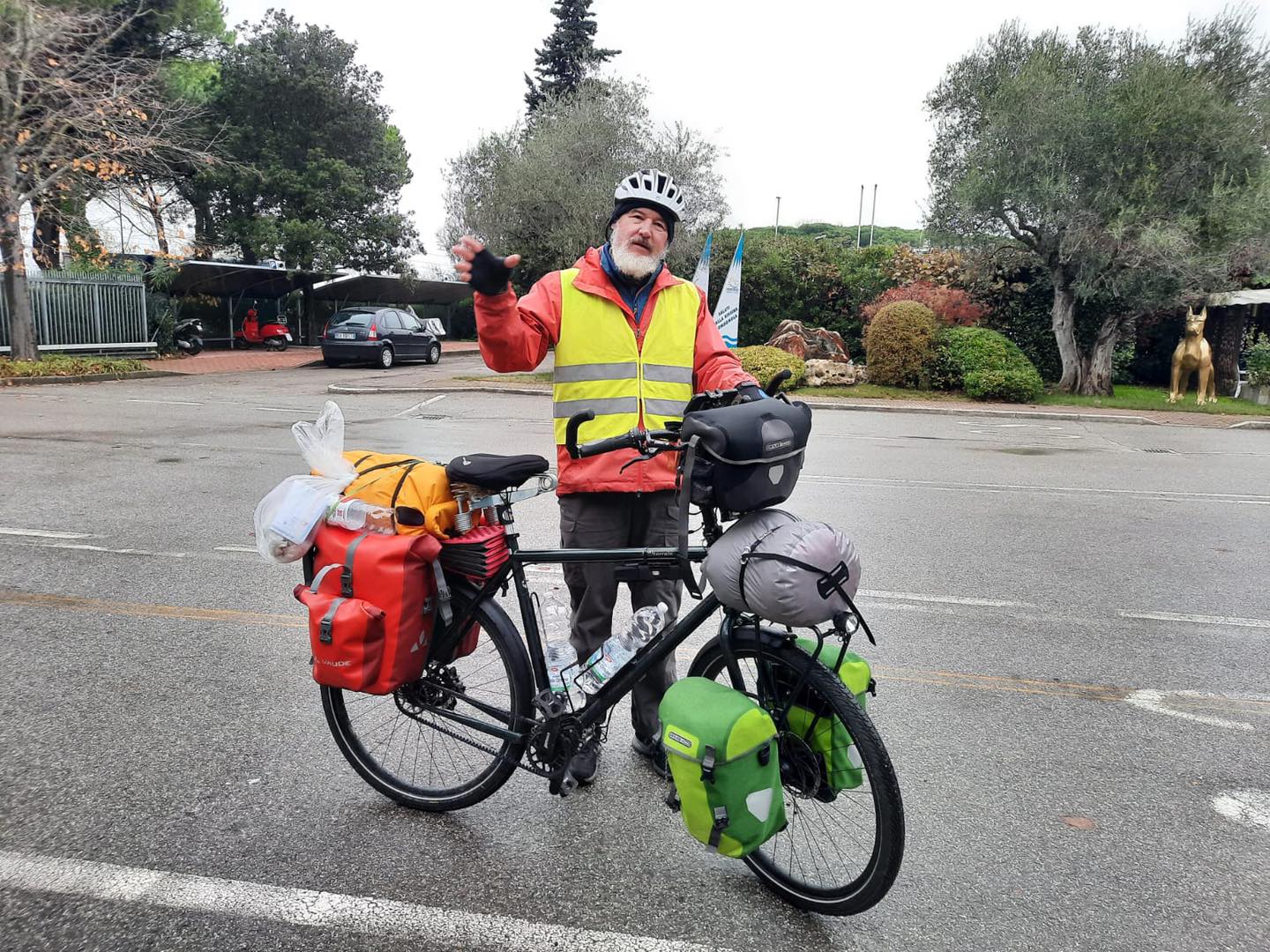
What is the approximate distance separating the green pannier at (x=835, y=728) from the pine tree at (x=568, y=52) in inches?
1911

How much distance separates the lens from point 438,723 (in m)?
3.12

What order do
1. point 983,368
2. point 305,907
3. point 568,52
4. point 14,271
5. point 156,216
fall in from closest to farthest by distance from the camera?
1. point 305,907
2. point 983,368
3. point 14,271
4. point 156,216
5. point 568,52

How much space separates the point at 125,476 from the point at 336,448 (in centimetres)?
698

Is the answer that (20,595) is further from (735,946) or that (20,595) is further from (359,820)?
(735,946)

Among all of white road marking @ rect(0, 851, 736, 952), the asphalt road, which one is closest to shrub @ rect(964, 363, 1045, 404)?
the asphalt road

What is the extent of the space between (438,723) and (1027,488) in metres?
7.79

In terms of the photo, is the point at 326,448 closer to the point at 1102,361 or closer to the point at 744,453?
the point at 744,453

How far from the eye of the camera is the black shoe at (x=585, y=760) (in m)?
2.89

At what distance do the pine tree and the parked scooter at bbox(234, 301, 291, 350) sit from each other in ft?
68.7

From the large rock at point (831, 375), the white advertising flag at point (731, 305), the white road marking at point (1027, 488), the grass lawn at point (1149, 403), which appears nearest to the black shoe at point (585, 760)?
the white road marking at point (1027, 488)

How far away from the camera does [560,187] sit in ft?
71.5

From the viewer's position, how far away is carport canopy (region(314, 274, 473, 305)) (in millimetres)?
35531

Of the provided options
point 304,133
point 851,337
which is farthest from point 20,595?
point 304,133

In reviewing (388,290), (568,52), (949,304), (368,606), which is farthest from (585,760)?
(568,52)
